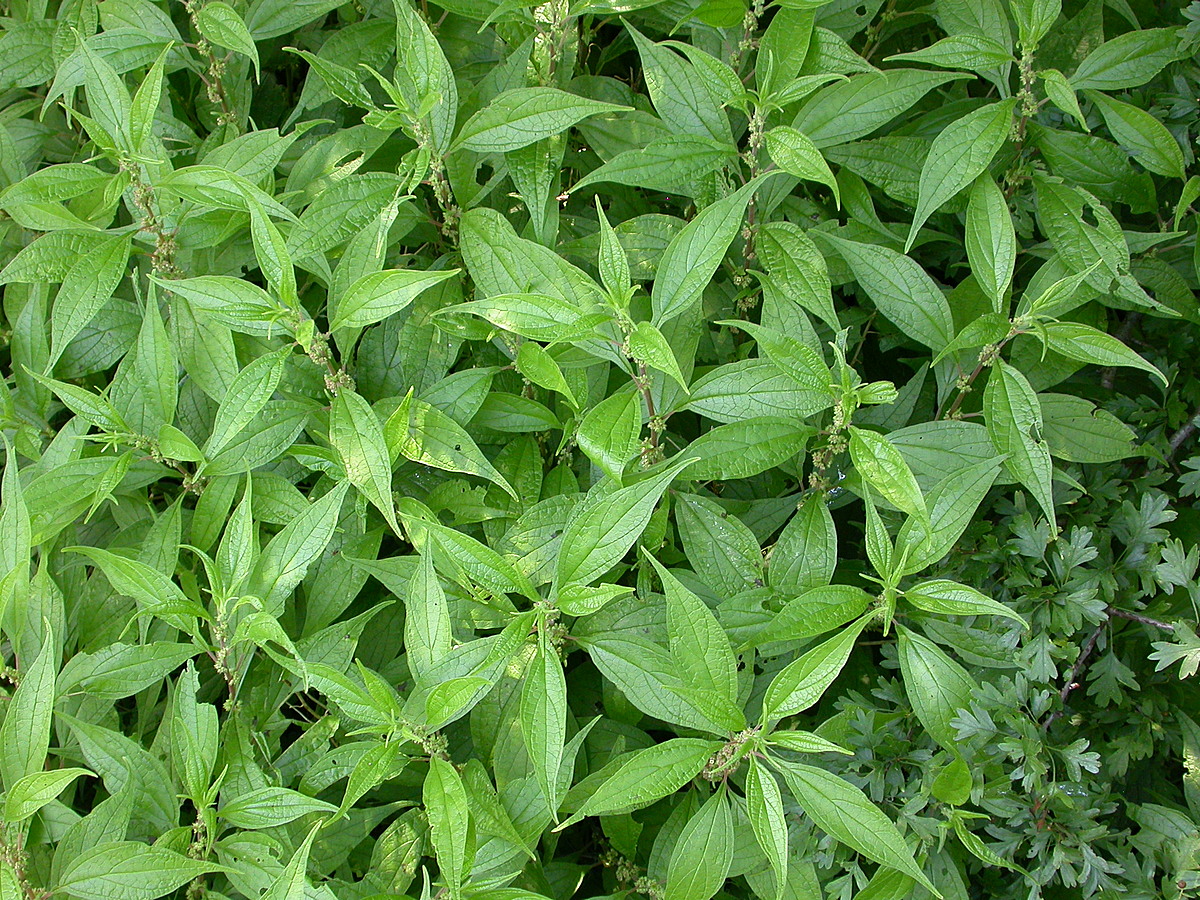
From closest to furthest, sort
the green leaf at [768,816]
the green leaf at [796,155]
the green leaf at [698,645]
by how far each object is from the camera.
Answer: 1. the green leaf at [768,816]
2. the green leaf at [698,645]
3. the green leaf at [796,155]

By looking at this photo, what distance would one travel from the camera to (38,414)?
1676mm

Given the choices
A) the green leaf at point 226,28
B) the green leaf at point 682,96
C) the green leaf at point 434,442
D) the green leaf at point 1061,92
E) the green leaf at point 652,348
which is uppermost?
the green leaf at point 226,28

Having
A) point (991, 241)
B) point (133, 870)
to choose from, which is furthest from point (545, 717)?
point (991, 241)

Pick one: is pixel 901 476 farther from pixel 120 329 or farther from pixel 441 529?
pixel 120 329

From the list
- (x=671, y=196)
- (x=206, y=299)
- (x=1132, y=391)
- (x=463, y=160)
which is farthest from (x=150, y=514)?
(x=1132, y=391)

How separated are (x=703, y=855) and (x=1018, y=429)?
74 centimetres

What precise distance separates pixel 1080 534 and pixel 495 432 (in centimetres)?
91

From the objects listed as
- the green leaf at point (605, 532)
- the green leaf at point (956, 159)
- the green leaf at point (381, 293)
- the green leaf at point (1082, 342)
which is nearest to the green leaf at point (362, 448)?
the green leaf at point (381, 293)

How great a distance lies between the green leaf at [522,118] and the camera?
1416 mm

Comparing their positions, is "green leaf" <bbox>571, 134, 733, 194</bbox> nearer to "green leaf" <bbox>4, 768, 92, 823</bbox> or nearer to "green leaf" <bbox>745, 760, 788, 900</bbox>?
"green leaf" <bbox>745, 760, 788, 900</bbox>

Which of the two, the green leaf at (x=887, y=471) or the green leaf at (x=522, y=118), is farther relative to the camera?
the green leaf at (x=522, y=118)

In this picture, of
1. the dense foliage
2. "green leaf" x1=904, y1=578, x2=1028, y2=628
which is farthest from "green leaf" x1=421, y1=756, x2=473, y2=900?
"green leaf" x1=904, y1=578, x2=1028, y2=628

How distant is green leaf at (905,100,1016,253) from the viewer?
1.42 metres

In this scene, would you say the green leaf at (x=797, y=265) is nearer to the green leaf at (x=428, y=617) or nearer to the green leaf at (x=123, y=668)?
the green leaf at (x=428, y=617)
